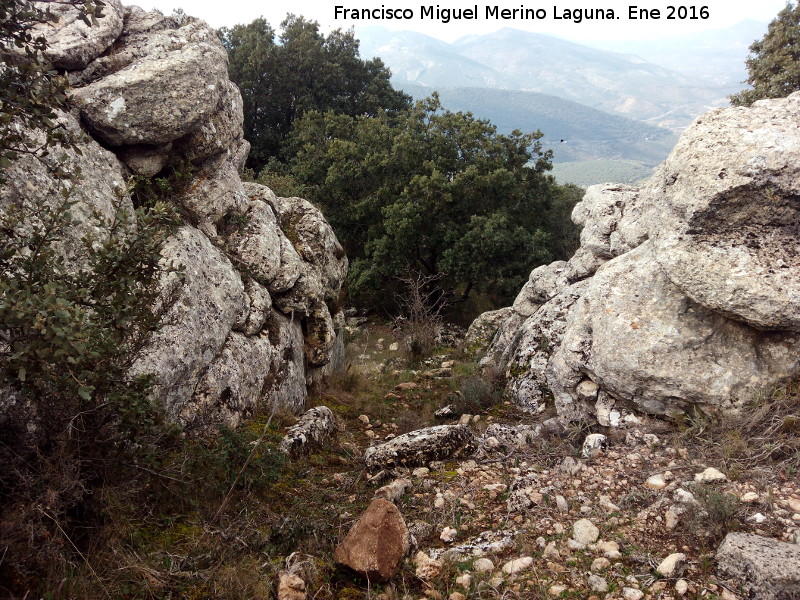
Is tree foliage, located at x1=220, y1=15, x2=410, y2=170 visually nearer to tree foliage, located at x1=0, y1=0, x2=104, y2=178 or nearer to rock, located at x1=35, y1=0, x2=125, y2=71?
rock, located at x1=35, y1=0, x2=125, y2=71

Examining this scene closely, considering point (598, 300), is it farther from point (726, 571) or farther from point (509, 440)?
point (726, 571)

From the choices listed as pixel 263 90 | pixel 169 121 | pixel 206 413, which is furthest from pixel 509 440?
pixel 263 90

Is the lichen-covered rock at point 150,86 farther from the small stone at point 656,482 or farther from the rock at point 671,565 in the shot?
the rock at point 671,565

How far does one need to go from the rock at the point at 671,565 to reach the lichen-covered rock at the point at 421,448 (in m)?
2.93

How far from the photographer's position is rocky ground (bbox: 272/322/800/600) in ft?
12.9

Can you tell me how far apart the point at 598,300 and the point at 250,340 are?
17.2 feet

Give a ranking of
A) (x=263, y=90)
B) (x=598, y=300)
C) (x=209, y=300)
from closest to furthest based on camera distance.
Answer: (x=209, y=300), (x=598, y=300), (x=263, y=90)

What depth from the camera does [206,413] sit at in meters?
6.38

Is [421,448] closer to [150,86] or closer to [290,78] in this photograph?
[150,86]

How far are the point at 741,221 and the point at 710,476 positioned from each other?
321cm

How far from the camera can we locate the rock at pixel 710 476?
198 inches

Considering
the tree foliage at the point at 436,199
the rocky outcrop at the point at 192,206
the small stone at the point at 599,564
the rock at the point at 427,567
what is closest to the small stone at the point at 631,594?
the small stone at the point at 599,564

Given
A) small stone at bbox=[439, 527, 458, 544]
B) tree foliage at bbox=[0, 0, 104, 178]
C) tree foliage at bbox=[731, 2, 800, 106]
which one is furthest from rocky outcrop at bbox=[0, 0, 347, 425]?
tree foliage at bbox=[731, 2, 800, 106]

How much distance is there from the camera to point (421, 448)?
6.44m
